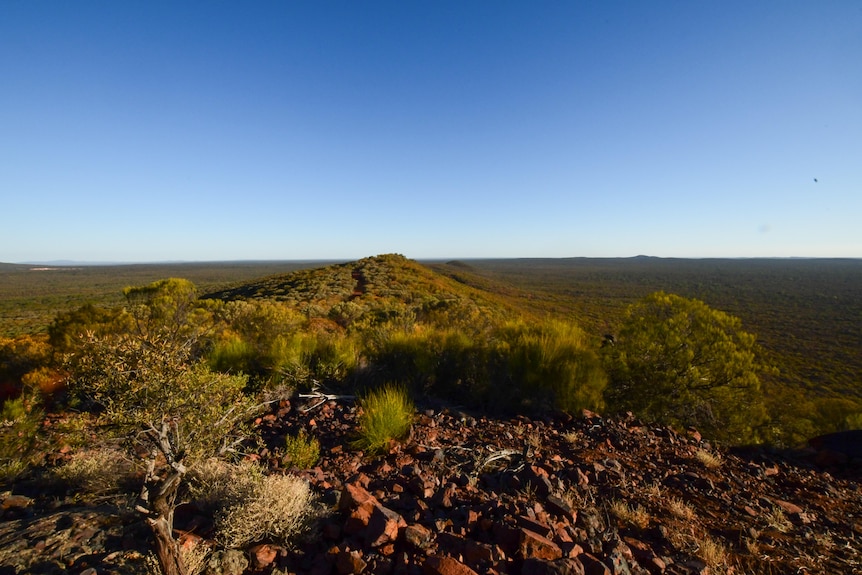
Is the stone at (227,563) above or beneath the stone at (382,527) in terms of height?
beneath

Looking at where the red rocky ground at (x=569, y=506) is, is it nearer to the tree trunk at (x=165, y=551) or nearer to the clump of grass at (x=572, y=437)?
the clump of grass at (x=572, y=437)

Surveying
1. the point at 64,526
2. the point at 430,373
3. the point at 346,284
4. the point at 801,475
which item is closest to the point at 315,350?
the point at 430,373

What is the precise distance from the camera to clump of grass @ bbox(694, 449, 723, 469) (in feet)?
14.2

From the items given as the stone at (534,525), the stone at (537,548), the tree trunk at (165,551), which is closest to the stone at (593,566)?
the stone at (537,548)

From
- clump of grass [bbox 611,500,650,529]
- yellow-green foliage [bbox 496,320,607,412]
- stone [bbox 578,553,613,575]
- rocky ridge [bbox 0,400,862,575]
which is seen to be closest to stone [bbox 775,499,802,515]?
rocky ridge [bbox 0,400,862,575]

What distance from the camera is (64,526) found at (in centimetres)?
298

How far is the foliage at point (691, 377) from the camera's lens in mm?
6809

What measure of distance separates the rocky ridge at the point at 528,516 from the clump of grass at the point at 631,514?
0.01 metres

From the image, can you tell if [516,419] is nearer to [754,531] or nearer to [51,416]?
[754,531]

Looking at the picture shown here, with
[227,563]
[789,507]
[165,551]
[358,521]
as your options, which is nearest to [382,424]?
[358,521]

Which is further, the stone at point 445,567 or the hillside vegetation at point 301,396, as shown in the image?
the hillside vegetation at point 301,396

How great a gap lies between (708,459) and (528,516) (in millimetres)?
2834

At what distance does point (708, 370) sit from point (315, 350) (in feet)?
24.9

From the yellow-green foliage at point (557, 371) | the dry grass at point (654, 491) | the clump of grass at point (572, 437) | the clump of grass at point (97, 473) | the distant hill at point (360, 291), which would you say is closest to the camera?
the dry grass at point (654, 491)
